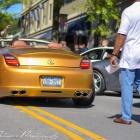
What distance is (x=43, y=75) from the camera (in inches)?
301

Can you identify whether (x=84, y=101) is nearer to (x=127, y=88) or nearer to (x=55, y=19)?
(x=127, y=88)

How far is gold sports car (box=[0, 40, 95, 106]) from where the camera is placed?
299 inches

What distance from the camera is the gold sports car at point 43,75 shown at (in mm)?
7598

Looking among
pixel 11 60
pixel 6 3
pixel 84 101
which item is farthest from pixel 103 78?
pixel 6 3

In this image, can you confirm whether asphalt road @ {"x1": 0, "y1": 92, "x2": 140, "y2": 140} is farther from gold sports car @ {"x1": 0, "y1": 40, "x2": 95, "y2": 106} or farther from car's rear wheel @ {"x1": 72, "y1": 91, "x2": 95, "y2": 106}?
gold sports car @ {"x1": 0, "y1": 40, "x2": 95, "y2": 106}

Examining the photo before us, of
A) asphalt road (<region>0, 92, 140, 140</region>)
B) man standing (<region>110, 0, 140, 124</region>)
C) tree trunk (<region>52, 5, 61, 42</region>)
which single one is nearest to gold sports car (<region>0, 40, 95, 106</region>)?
asphalt road (<region>0, 92, 140, 140</region>)

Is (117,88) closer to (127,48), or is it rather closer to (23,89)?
(23,89)

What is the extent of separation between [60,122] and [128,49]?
1.42 meters

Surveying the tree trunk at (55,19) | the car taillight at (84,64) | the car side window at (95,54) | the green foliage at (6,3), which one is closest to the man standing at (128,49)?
the car taillight at (84,64)

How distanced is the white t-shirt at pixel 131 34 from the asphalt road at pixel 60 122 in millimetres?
915

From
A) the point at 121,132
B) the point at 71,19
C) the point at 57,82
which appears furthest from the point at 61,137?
the point at 71,19

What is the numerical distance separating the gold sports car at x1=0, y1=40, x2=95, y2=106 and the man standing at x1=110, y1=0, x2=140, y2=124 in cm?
166

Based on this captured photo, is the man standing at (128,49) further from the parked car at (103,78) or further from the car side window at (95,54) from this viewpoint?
the car side window at (95,54)

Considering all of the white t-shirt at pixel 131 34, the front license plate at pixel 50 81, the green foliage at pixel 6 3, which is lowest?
the front license plate at pixel 50 81
